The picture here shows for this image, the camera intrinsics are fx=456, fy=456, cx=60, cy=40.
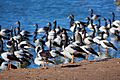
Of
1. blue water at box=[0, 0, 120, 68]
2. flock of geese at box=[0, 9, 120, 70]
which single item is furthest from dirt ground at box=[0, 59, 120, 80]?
blue water at box=[0, 0, 120, 68]

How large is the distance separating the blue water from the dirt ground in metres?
15.5

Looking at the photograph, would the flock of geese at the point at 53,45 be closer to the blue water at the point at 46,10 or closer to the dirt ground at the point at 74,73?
the dirt ground at the point at 74,73

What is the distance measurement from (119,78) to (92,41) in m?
9.44

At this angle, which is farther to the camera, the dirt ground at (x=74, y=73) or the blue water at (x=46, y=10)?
the blue water at (x=46, y=10)

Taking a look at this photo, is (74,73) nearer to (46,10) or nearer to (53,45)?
(53,45)

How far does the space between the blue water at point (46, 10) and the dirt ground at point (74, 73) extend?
15515 mm

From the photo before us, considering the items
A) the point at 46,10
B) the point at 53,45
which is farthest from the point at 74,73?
the point at 46,10

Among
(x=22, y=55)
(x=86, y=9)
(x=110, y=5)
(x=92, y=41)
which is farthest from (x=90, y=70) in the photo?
(x=110, y=5)

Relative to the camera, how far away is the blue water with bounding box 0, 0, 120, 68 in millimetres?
37697

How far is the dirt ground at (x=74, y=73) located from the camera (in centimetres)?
1603

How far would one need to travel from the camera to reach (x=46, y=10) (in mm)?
44031

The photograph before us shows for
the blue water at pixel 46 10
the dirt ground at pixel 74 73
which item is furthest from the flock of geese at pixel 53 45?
the blue water at pixel 46 10

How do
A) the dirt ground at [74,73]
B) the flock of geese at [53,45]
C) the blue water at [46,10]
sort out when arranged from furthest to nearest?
the blue water at [46,10]
the flock of geese at [53,45]
the dirt ground at [74,73]

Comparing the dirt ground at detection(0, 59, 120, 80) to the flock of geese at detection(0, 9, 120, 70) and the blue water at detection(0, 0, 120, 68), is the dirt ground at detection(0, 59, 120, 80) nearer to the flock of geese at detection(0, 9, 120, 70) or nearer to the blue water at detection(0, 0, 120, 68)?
the flock of geese at detection(0, 9, 120, 70)
